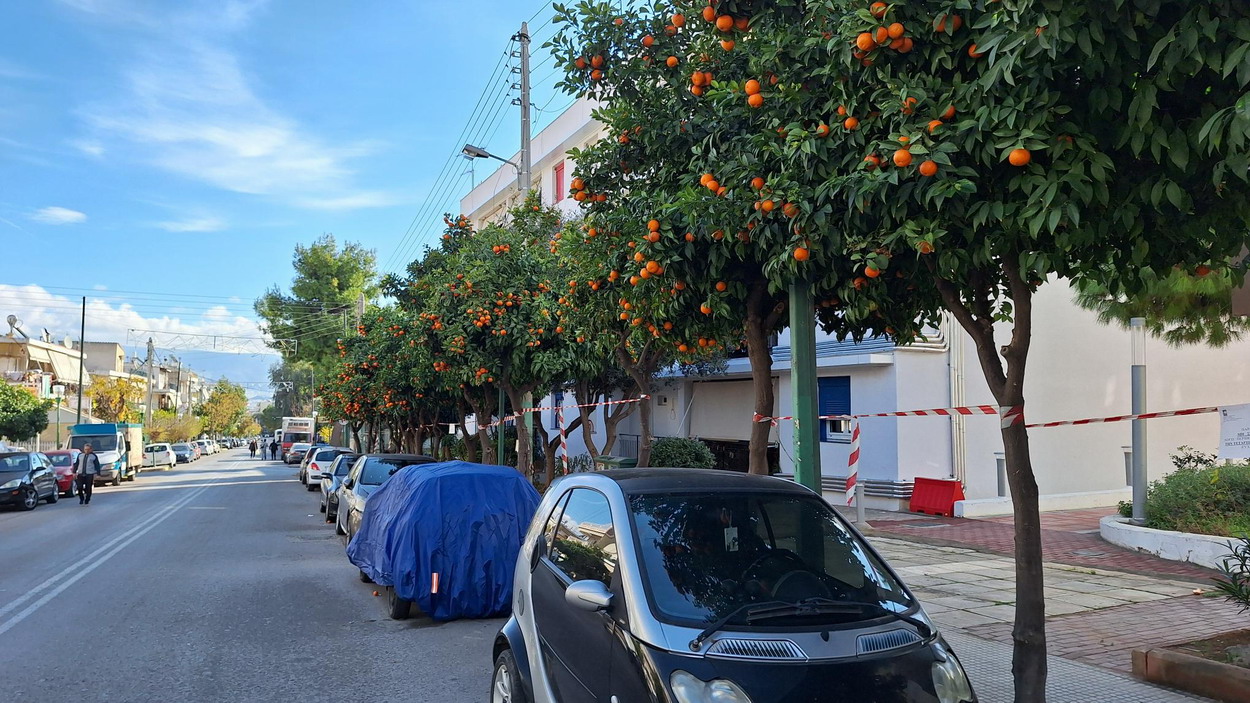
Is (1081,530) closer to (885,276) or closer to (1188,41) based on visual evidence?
(885,276)

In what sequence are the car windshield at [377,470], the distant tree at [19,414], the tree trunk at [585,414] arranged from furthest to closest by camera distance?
the distant tree at [19,414] < the tree trunk at [585,414] < the car windshield at [377,470]

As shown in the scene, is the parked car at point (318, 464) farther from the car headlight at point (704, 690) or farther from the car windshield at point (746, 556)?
the car headlight at point (704, 690)

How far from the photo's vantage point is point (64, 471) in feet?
88.3

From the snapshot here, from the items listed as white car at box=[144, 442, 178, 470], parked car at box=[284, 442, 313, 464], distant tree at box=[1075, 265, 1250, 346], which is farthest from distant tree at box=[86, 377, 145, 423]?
distant tree at box=[1075, 265, 1250, 346]

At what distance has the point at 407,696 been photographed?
598 centimetres

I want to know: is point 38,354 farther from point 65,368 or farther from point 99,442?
point 99,442

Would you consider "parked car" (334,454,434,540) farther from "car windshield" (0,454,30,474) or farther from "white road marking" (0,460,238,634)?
"car windshield" (0,454,30,474)

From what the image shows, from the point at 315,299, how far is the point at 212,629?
46.9m

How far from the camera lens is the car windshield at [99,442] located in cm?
3353

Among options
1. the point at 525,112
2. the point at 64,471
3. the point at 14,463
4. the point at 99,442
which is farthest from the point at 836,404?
the point at 99,442

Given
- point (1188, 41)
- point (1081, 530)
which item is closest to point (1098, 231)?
point (1188, 41)

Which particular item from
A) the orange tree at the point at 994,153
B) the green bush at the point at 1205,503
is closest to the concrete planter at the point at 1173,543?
the green bush at the point at 1205,503

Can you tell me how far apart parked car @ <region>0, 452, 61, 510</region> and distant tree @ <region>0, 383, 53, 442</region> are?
1112 cm

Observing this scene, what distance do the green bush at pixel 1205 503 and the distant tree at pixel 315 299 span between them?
45673 millimetres
